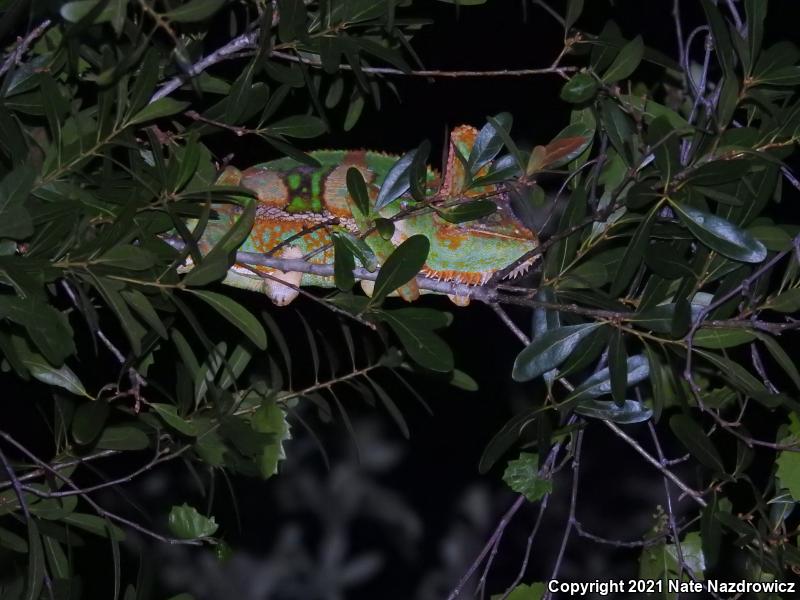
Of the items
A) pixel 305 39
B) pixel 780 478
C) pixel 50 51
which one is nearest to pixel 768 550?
pixel 780 478

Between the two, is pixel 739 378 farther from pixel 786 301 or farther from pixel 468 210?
pixel 468 210

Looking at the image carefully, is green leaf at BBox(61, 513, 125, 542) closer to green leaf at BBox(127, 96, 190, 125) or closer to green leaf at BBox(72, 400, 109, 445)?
green leaf at BBox(72, 400, 109, 445)

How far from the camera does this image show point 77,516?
1.72 metres

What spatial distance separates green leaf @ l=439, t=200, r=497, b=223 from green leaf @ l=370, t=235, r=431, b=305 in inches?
2.4

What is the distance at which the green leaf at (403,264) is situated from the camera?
134 centimetres

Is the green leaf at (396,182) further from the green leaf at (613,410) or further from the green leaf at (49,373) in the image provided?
the green leaf at (49,373)

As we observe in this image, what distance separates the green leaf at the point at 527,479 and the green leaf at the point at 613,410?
0.15 meters

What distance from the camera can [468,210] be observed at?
138cm

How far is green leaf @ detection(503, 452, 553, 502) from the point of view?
1.63 m

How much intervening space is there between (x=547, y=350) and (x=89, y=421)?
0.69 metres

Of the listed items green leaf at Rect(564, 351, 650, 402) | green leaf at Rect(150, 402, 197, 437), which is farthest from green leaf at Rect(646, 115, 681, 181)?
green leaf at Rect(150, 402, 197, 437)

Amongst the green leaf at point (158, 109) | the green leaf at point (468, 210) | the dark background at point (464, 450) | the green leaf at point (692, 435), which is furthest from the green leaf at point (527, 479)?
the dark background at point (464, 450)

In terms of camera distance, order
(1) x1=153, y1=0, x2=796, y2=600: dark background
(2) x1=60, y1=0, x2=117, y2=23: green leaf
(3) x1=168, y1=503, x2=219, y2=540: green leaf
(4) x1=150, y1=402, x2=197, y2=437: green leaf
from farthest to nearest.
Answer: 1. (1) x1=153, y1=0, x2=796, y2=600: dark background
2. (3) x1=168, y1=503, x2=219, y2=540: green leaf
3. (4) x1=150, y1=402, x2=197, y2=437: green leaf
4. (2) x1=60, y1=0, x2=117, y2=23: green leaf

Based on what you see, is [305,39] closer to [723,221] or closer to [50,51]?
[50,51]
